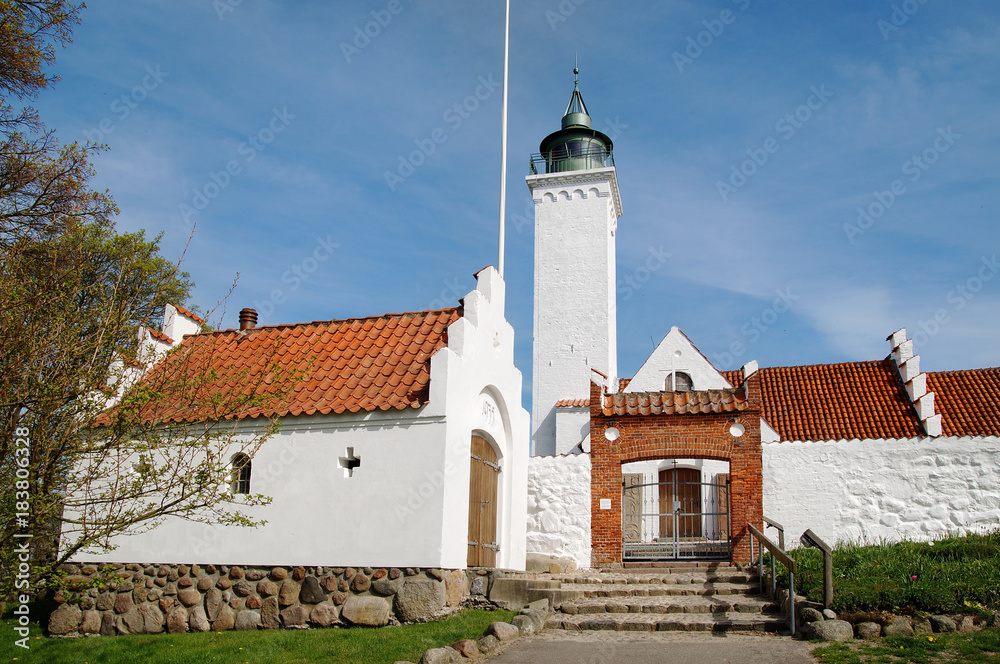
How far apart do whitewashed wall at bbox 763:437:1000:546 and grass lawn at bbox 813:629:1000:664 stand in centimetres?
840

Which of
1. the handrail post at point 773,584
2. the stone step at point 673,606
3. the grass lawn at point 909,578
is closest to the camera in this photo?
the grass lawn at point 909,578

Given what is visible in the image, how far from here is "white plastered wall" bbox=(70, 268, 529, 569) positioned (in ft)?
35.4

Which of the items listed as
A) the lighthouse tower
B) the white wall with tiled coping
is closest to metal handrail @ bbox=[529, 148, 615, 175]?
Result: the lighthouse tower

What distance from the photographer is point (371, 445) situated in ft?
36.9

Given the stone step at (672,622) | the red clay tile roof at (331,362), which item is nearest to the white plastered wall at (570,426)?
the red clay tile roof at (331,362)

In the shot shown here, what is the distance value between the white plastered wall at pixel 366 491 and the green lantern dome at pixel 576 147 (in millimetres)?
19433

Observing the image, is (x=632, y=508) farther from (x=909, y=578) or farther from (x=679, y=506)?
(x=909, y=578)

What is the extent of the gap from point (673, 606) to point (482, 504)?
11.1 feet

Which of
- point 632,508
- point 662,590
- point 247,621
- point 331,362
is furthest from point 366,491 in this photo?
point 632,508

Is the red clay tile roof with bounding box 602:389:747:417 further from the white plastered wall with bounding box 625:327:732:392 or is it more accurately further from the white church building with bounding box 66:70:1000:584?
the white plastered wall with bounding box 625:327:732:392

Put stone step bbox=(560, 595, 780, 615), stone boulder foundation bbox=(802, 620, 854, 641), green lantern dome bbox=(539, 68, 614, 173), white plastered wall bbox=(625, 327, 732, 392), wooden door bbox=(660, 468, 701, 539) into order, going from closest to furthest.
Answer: stone boulder foundation bbox=(802, 620, 854, 641) < stone step bbox=(560, 595, 780, 615) < wooden door bbox=(660, 468, 701, 539) < white plastered wall bbox=(625, 327, 732, 392) < green lantern dome bbox=(539, 68, 614, 173)

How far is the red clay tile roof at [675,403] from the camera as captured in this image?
15.8 m

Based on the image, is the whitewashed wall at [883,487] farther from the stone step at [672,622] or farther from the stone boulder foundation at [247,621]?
the stone boulder foundation at [247,621]

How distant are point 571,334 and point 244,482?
17.1 m
